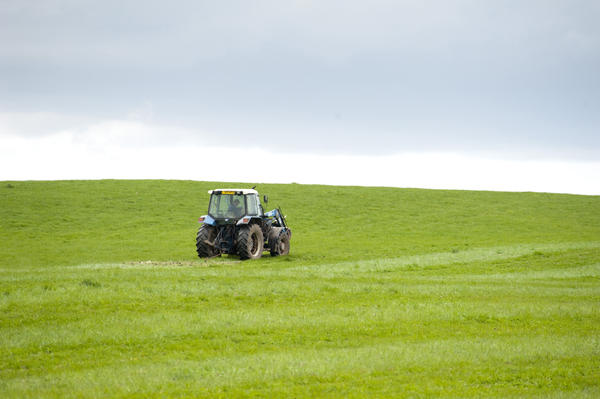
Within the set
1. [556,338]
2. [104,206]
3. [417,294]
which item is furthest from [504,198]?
[556,338]

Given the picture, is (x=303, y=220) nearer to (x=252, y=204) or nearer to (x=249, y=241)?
(x=252, y=204)

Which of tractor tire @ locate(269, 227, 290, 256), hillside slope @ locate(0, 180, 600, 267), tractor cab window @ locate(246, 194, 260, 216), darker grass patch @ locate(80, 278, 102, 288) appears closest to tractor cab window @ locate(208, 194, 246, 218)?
tractor cab window @ locate(246, 194, 260, 216)

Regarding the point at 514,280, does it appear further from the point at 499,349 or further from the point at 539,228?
the point at 539,228

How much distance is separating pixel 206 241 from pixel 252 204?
2574mm

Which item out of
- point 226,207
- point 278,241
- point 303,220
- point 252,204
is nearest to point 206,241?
point 226,207

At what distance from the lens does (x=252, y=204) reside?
28.5 metres

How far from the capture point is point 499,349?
1159 cm

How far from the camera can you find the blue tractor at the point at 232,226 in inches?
1086

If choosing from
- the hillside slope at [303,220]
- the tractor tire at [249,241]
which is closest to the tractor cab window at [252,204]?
the tractor tire at [249,241]

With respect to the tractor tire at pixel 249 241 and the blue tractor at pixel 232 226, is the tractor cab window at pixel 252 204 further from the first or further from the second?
the tractor tire at pixel 249 241

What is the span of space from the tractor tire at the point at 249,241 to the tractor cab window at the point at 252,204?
24.7 inches

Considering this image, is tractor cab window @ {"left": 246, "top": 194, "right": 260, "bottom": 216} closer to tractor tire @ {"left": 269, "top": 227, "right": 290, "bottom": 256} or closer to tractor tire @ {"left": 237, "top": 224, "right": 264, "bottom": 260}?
tractor tire @ {"left": 237, "top": 224, "right": 264, "bottom": 260}

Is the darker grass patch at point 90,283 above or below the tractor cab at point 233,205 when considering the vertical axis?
below

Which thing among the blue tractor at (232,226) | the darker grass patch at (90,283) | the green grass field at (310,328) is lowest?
the green grass field at (310,328)
